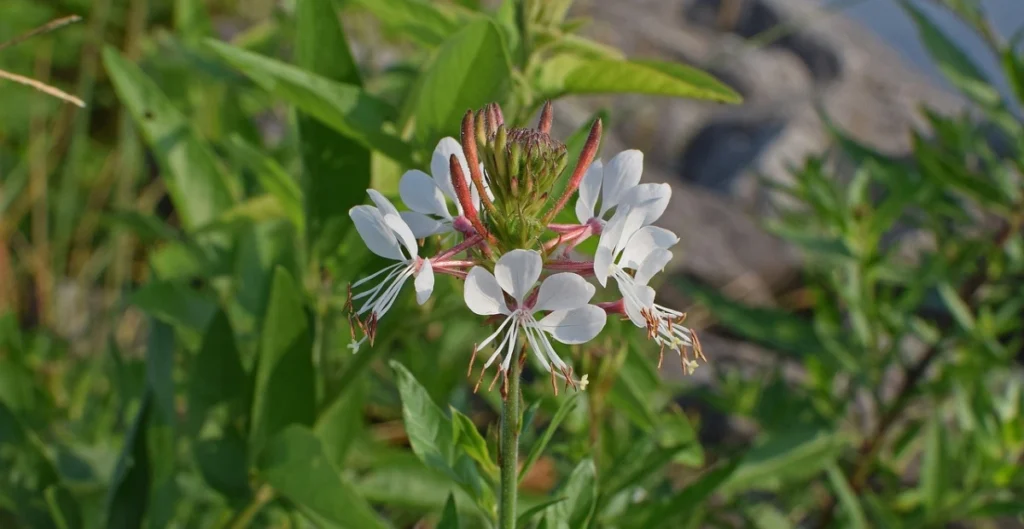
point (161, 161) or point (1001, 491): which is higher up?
point (161, 161)

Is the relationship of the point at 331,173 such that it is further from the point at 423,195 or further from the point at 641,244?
the point at 641,244

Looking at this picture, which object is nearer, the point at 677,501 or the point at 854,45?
the point at 677,501

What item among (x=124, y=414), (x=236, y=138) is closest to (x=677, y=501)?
(x=236, y=138)

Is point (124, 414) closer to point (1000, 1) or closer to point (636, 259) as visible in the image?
point (636, 259)

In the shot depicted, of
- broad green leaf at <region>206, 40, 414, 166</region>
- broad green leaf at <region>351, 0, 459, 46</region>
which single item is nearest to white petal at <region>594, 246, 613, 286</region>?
broad green leaf at <region>206, 40, 414, 166</region>

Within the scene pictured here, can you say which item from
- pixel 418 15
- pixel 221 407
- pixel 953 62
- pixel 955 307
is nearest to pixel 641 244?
pixel 418 15

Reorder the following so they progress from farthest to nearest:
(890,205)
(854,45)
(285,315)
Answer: (854,45) < (890,205) < (285,315)
